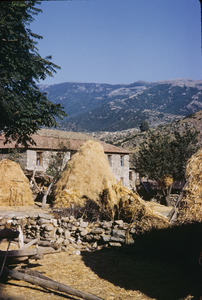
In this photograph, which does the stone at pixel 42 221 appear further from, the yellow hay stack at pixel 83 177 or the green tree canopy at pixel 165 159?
the green tree canopy at pixel 165 159

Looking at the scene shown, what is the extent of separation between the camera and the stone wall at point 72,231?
9.94 m

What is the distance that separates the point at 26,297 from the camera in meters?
5.83

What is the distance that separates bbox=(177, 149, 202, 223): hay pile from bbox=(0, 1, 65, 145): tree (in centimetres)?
1150

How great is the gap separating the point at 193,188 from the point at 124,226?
435 centimetres

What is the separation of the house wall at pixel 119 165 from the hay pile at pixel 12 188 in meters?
20.2

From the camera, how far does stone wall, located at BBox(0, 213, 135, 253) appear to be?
994 cm

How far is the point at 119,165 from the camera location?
3569 cm

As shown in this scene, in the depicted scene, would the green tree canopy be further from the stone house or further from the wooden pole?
the wooden pole

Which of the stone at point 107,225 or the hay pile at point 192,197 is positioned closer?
the hay pile at point 192,197

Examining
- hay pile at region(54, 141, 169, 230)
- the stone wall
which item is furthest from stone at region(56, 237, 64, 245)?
hay pile at region(54, 141, 169, 230)

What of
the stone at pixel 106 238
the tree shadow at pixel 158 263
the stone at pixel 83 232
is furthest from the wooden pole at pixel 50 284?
the stone at pixel 83 232

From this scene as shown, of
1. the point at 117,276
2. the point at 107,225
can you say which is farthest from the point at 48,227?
the point at 117,276

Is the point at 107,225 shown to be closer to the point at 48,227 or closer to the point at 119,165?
the point at 48,227

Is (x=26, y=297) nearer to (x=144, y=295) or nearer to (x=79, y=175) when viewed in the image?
(x=144, y=295)
